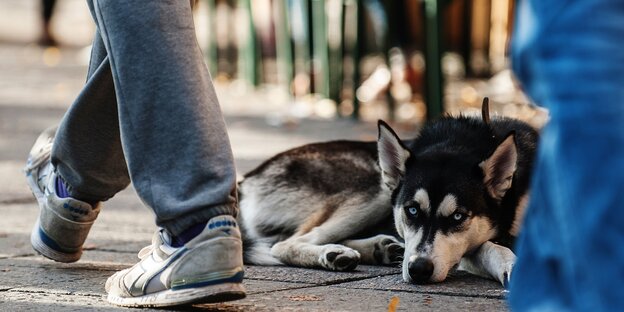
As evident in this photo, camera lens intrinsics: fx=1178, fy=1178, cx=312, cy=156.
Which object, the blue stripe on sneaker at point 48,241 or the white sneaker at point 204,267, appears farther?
the blue stripe on sneaker at point 48,241

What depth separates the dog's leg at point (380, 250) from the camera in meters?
4.26

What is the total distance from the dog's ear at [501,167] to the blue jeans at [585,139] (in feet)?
6.46

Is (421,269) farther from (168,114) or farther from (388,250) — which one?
(168,114)

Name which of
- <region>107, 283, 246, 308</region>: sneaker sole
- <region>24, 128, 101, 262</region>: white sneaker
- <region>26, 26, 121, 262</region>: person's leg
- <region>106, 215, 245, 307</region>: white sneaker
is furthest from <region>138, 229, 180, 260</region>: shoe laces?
<region>24, 128, 101, 262</region>: white sneaker

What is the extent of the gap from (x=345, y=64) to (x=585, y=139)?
376 inches

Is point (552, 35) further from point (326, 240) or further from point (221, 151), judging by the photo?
point (326, 240)

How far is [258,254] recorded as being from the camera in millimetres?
4348

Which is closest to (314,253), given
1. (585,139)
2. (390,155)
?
(390,155)

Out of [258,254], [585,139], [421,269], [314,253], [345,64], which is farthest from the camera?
[345,64]

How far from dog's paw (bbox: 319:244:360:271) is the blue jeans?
2.10 meters

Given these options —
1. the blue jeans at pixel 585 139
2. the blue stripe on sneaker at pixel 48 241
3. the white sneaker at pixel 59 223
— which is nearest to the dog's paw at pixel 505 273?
the white sneaker at pixel 59 223

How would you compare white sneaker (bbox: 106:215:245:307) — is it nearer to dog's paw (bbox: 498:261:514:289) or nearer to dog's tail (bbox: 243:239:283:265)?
dog's paw (bbox: 498:261:514:289)

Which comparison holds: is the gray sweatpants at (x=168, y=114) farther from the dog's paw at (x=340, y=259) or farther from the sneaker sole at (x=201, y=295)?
the dog's paw at (x=340, y=259)

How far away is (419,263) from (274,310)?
72 cm
